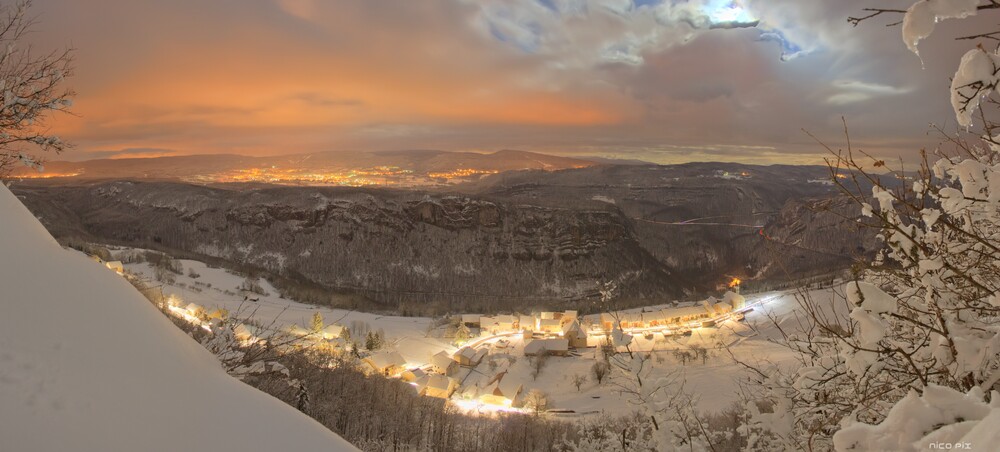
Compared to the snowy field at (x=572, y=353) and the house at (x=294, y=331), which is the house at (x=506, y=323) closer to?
the snowy field at (x=572, y=353)

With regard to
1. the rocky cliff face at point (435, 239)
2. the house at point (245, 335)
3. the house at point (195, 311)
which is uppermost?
the house at point (245, 335)

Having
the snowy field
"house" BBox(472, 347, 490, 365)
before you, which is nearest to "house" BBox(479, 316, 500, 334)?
the snowy field

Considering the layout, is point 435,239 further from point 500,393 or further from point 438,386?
point 500,393

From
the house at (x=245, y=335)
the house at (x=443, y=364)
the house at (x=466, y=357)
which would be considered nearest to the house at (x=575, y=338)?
the house at (x=466, y=357)

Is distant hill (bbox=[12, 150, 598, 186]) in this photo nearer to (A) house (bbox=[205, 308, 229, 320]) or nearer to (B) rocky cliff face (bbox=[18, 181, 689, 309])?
(B) rocky cliff face (bbox=[18, 181, 689, 309])

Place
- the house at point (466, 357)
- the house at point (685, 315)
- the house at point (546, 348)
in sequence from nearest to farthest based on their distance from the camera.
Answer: the house at point (466, 357) < the house at point (546, 348) < the house at point (685, 315)

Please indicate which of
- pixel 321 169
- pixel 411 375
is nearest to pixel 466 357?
pixel 411 375

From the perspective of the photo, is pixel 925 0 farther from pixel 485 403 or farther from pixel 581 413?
pixel 485 403

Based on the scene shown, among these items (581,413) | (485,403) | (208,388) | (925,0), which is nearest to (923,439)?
(925,0)

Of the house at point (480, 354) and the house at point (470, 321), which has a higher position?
the house at point (480, 354)
